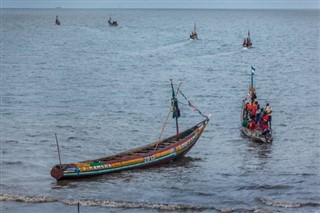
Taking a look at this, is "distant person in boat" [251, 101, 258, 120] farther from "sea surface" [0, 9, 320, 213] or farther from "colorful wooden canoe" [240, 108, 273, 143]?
"sea surface" [0, 9, 320, 213]

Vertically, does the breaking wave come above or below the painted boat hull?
below

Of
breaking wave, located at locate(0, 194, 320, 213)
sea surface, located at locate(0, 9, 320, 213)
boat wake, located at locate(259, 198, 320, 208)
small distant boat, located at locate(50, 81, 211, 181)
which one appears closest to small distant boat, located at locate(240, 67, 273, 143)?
sea surface, located at locate(0, 9, 320, 213)

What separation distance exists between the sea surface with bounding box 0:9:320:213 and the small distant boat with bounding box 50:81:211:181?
37 centimetres

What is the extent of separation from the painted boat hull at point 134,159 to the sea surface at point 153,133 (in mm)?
367

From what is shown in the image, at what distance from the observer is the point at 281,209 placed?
22594mm

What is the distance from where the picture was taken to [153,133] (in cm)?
3616

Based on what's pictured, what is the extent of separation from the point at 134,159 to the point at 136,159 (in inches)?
4.4

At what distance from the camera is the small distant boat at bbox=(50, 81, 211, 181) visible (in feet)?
85.0

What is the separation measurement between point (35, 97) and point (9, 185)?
22.9m

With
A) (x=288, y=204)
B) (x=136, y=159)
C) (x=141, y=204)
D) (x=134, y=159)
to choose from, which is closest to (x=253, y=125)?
(x=136, y=159)

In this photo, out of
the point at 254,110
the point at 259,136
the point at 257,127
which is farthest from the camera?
the point at 254,110

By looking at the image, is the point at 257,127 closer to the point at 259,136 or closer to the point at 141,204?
the point at 259,136

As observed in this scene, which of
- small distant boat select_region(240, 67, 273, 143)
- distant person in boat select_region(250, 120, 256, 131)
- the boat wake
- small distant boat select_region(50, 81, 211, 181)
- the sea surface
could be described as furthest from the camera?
distant person in boat select_region(250, 120, 256, 131)

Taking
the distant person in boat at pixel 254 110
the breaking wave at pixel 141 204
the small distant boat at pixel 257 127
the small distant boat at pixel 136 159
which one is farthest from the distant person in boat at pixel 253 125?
the breaking wave at pixel 141 204
